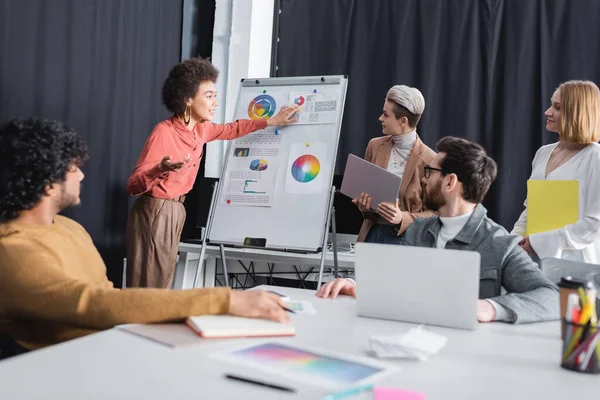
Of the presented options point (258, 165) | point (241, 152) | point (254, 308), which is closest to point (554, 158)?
point (258, 165)

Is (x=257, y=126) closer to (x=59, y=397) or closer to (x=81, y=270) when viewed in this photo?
(x=81, y=270)

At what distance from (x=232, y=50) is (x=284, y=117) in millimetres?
1608

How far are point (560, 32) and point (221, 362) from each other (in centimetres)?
367

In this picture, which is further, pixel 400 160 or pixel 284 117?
pixel 284 117

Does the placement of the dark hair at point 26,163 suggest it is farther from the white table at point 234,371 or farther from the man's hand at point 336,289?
the man's hand at point 336,289

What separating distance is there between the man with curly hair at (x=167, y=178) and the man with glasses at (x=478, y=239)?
50.7 inches

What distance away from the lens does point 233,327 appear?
125 cm

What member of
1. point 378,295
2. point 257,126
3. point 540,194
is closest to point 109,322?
point 378,295

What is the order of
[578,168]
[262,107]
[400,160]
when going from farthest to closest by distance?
[262,107] → [400,160] → [578,168]

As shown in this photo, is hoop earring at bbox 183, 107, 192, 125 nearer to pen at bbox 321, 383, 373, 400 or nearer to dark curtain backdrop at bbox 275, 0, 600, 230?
dark curtain backdrop at bbox 275, 0, 600, 230

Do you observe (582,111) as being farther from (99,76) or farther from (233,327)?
(99,76)

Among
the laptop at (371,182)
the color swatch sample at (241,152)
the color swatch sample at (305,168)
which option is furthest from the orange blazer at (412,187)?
the color swatch sample at (241,152)

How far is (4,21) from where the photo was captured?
305cm

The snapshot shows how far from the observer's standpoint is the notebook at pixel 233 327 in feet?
4.02
